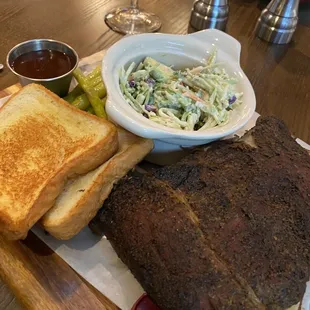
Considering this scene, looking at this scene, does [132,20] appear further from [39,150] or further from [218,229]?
[218,229]

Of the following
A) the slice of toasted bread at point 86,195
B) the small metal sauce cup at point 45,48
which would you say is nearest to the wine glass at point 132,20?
the small metal sauce cup at point 45,48

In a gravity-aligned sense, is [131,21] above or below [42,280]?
above

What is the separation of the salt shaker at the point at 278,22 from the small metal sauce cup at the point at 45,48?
1746 millimetres

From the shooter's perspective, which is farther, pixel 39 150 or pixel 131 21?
pixel 131 21

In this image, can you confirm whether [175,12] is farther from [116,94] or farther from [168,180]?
[168,180]

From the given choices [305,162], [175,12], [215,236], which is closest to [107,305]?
[215,236]

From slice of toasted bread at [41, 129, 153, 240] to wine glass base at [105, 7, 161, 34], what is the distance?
153 centimetres

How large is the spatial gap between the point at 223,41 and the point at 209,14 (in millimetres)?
974

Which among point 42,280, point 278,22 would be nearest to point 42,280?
point 42,280

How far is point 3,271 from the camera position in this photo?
132 centimetres

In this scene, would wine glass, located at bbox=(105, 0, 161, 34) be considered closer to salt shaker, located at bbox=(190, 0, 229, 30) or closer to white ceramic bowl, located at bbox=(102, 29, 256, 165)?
salt shaker, located at bbox=(190, 0, 229, 30)

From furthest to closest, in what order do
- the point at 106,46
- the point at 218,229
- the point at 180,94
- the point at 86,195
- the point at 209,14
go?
the point at 209,14
the point at 106,46
the point at 180,94
the point at 86,195
the point at 218,229

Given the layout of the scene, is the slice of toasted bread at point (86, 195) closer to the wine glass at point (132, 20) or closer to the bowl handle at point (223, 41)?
the bowl handle at point (223, 41)

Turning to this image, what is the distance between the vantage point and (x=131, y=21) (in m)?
2.87
